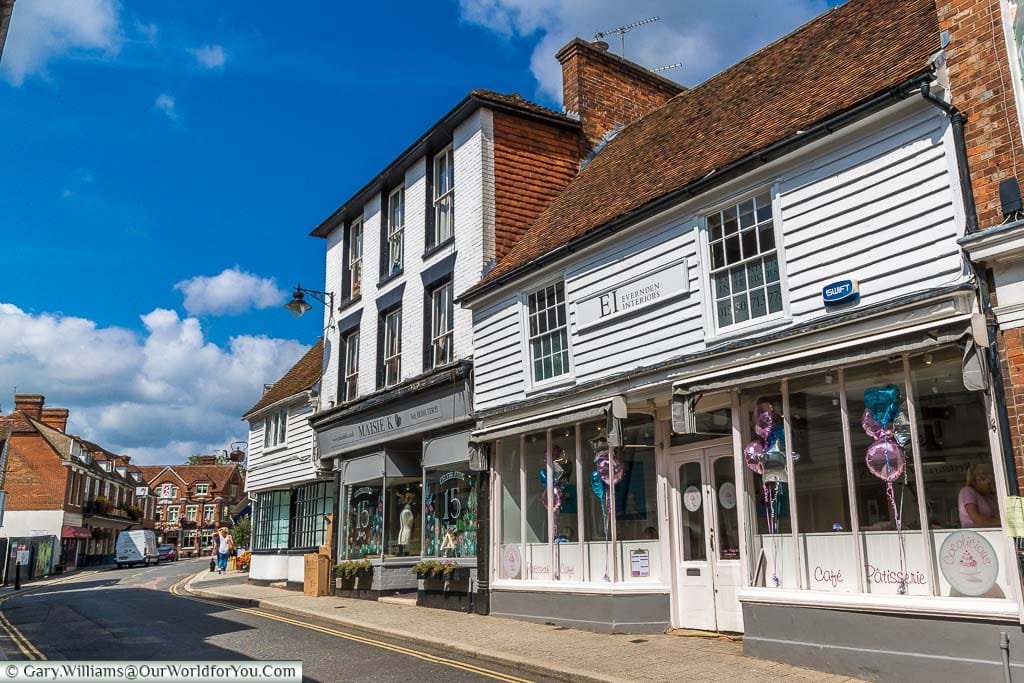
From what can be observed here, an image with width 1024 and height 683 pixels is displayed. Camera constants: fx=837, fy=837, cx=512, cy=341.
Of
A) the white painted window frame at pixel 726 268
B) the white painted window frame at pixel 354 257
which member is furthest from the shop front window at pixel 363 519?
the white painted window frame at pixel 726 268

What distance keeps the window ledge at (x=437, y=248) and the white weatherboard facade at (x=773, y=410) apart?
Answer: 3.42 meters

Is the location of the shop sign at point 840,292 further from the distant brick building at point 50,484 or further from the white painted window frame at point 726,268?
the distant brick building at point 50,484

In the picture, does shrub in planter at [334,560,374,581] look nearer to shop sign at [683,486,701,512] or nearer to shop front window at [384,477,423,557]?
shop front window at [384,477,423,557]

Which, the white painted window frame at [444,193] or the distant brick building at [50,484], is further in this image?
the distant brick building at [50,484]

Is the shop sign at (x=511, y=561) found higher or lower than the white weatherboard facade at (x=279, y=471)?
lower

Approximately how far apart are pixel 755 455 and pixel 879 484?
1.68 metres

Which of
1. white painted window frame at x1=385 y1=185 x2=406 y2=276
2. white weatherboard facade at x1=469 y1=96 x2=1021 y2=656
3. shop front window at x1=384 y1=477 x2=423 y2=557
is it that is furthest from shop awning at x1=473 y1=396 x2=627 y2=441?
white painted window frame at x1=385 y1=185 x2=406 y2=276

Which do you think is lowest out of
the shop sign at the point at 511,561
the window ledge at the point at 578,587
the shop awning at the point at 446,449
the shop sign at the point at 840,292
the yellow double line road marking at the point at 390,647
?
the yellow double line road marking at the point at 390,647

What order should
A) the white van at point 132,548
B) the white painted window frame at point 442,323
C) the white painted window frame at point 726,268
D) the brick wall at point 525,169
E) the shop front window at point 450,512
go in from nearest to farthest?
the white painted window frame at point 726,268 → the shop front window at point 450,512 → the brick wall at point 525,169 → the white painted window frame at point 442,323 → the white van at point 132,548

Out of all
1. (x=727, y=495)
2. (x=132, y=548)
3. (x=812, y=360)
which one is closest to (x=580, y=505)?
(x=727, y=495)

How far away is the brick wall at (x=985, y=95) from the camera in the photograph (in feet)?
26.5

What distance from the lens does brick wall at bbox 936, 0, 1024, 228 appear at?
318 inches

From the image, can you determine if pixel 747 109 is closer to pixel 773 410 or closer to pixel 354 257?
pixel 773 410

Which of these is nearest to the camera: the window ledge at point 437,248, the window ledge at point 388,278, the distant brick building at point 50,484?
the window ledge at point 437,248
